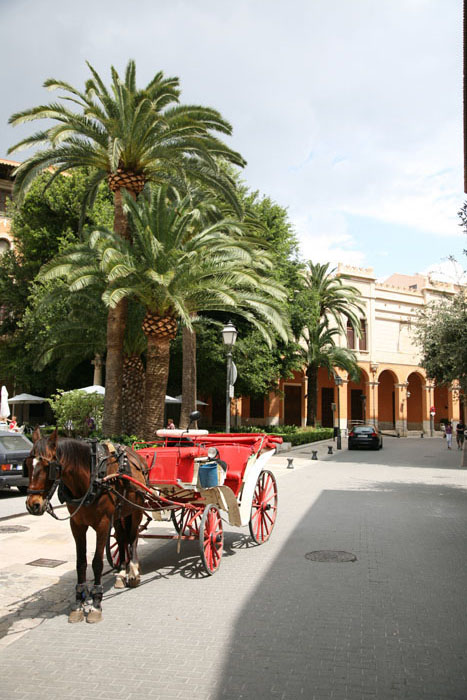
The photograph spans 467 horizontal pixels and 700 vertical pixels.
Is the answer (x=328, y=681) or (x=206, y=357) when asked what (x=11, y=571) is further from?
(x=206, y=357)

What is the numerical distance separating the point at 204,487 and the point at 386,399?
178 ft

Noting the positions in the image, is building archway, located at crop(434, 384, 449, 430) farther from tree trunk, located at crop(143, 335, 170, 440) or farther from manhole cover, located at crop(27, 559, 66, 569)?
manhole cover, located at crop(27, 559, 66, 569)

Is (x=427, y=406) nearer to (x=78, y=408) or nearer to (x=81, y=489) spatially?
(x=78, y=408)

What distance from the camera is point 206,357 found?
27484mm

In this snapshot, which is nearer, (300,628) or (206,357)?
(300,628)

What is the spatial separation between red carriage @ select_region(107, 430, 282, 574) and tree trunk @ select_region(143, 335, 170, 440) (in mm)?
8700

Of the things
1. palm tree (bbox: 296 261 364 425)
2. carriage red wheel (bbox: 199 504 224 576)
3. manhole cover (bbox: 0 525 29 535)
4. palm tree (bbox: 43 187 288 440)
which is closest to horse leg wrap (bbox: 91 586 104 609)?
carriage red wheel (bbox: 199 504 224 576)

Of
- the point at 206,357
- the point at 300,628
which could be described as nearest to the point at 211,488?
the point at 300,628

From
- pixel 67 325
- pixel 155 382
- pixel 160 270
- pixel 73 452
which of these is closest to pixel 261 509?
pixel 73 452

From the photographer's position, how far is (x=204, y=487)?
7.15m

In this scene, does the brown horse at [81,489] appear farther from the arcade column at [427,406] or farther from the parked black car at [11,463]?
the arcade column at [427,406]

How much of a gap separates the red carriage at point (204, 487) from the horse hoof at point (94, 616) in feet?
3.60

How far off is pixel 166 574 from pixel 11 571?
1.90 metres

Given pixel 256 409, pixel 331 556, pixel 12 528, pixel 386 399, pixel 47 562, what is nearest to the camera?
pixel 47 562
